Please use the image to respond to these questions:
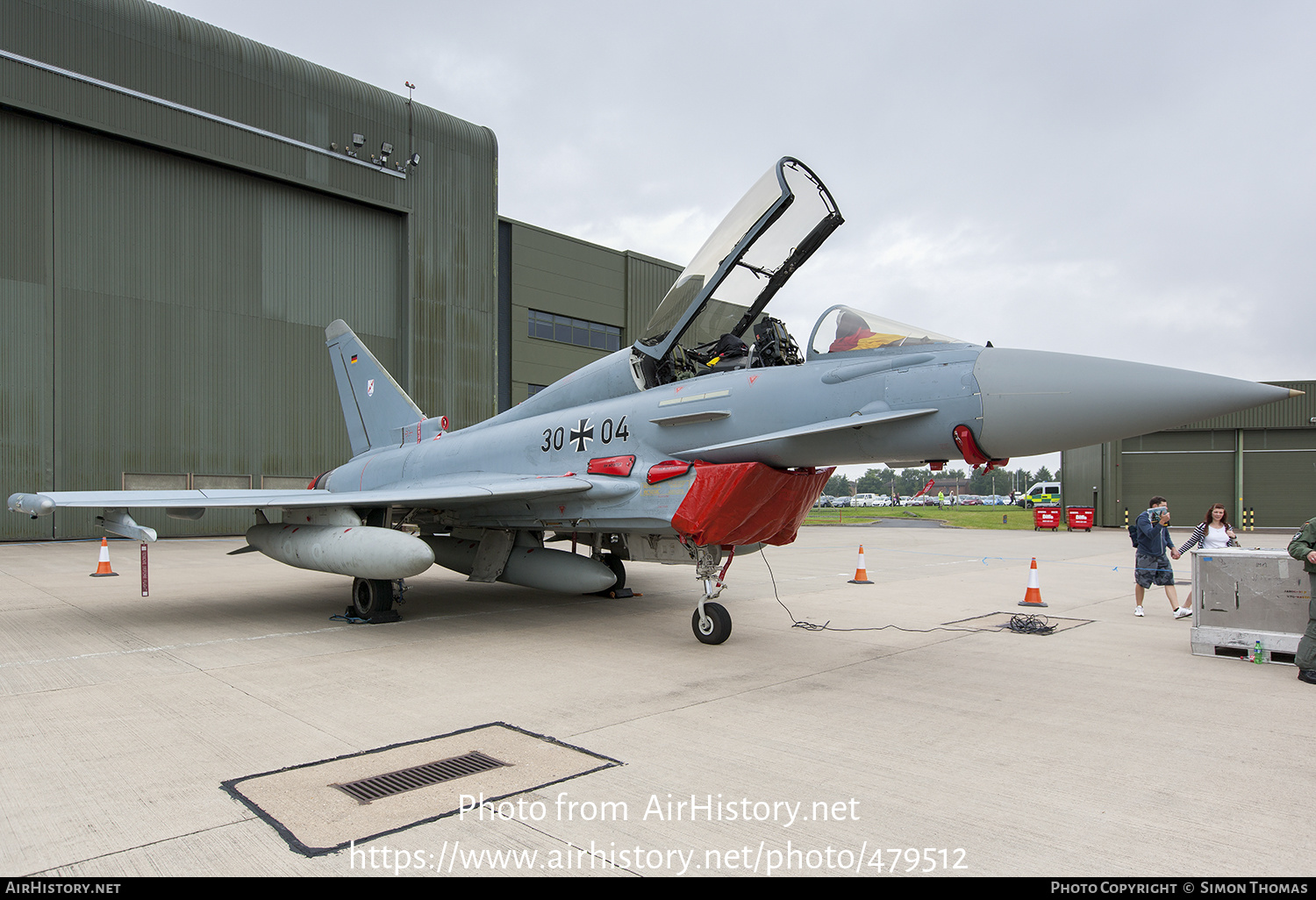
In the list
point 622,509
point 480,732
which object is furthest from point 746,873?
point 622,509

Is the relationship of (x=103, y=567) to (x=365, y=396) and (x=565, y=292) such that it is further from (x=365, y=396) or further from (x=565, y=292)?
(x=565, y=292)

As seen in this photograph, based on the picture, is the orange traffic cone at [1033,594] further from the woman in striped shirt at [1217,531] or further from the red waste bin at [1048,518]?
the red waste bin at [1048,518]

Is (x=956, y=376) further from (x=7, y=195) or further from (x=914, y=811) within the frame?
(x=7, y=195)

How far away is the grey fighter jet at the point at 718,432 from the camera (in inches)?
203

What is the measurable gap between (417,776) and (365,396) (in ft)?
30.4

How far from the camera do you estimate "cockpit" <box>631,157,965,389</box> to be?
6.80m

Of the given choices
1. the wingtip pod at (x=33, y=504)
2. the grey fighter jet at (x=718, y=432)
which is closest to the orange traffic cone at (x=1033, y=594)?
the grey fighter jet at (x=718, y=432)

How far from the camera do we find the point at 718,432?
6711 millimetres

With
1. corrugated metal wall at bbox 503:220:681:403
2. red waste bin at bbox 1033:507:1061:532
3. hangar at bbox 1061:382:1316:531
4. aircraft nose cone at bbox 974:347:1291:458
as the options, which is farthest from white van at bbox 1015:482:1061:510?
aircraft nose cone at bbox 974:347:1291:458

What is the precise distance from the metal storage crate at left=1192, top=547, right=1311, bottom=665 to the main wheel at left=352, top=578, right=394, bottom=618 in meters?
8.01

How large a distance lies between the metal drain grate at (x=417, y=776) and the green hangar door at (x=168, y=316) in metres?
19.9

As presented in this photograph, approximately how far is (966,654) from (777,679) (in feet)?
7.04

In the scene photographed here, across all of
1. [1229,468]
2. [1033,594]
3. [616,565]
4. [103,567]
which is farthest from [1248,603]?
[1229,468]

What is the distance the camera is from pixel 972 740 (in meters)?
4.23
